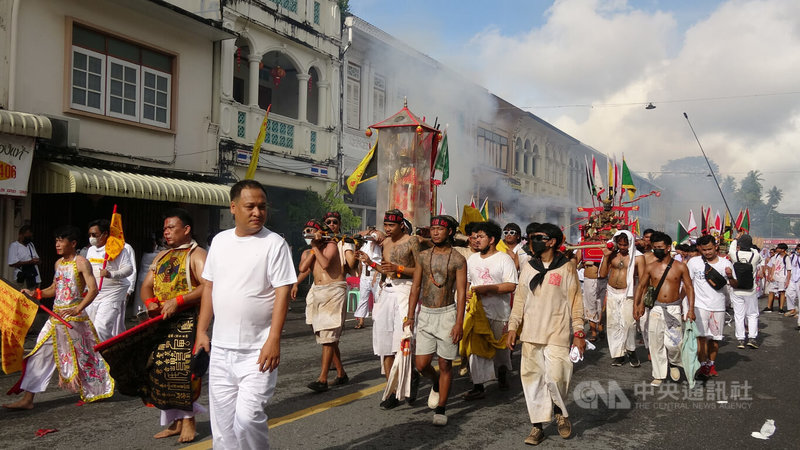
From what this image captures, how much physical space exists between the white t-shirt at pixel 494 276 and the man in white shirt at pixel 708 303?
7.77ft

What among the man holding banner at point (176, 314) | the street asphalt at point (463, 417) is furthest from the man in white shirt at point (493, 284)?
the man holding banner at point (176, 314)

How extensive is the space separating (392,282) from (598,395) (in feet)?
8.25

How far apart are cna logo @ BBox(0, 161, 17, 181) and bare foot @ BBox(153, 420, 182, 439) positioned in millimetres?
7761

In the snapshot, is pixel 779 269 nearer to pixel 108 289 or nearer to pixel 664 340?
pixel 664 340

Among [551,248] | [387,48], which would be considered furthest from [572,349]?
[387,48]

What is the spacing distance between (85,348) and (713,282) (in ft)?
25.0

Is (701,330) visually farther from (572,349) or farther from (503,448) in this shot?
(503,448)

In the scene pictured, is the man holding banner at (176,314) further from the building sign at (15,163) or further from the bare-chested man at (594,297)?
the building sign at (15,163)

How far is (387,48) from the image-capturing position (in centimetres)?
2116

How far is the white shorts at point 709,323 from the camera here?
7.85 m

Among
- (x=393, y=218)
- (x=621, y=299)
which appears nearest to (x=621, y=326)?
(x=621, y=299)

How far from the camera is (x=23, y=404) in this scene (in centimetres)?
545

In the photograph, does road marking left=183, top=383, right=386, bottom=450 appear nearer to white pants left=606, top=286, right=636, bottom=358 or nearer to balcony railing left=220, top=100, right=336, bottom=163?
white pants left=606, top=286, right=636, bottom=358

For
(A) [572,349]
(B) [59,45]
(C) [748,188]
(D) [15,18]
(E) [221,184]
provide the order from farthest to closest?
(C) [748,188] < (E) [221,184] < (B) [59,45] < (D) [15,18] < (A) [572,349]
